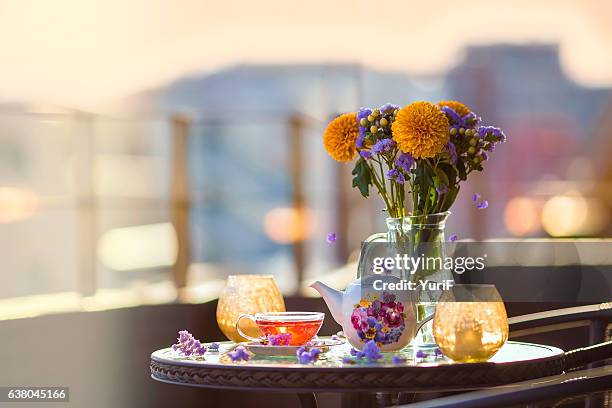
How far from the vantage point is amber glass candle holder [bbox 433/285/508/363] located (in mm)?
1112

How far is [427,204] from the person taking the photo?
1251 mm

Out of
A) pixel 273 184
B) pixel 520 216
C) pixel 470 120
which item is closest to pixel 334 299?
pixel 470 120

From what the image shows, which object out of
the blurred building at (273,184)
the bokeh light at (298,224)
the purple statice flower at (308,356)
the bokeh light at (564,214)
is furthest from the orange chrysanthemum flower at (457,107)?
the bokeh light at (564,214)

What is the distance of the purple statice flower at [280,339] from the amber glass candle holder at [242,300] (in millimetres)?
148

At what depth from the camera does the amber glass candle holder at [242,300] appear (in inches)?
53.7

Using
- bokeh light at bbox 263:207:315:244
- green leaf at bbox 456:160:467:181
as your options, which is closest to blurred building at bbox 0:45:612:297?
bokeh light at bbox 263:207:315:244

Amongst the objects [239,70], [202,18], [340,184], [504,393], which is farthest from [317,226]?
[202,18]

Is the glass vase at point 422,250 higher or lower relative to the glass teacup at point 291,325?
higher

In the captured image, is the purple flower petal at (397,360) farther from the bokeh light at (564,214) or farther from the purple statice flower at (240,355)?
the bokeh light at (564,214)

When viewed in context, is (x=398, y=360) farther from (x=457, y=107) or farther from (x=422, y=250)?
(x=457, y=107)

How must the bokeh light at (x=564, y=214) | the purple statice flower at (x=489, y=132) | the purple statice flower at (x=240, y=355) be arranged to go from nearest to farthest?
1. the purple statice flower at (x=240, y=355)
2. the purple statice flower at (x=489, y=132)
3. the bokeh light at (x=564, y=214)

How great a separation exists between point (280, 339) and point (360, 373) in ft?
0.62

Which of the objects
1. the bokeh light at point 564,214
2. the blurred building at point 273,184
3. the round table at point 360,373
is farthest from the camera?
the bokeh light at point 564,214

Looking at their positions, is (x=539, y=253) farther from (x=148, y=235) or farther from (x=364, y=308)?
(x=148, y=235)
